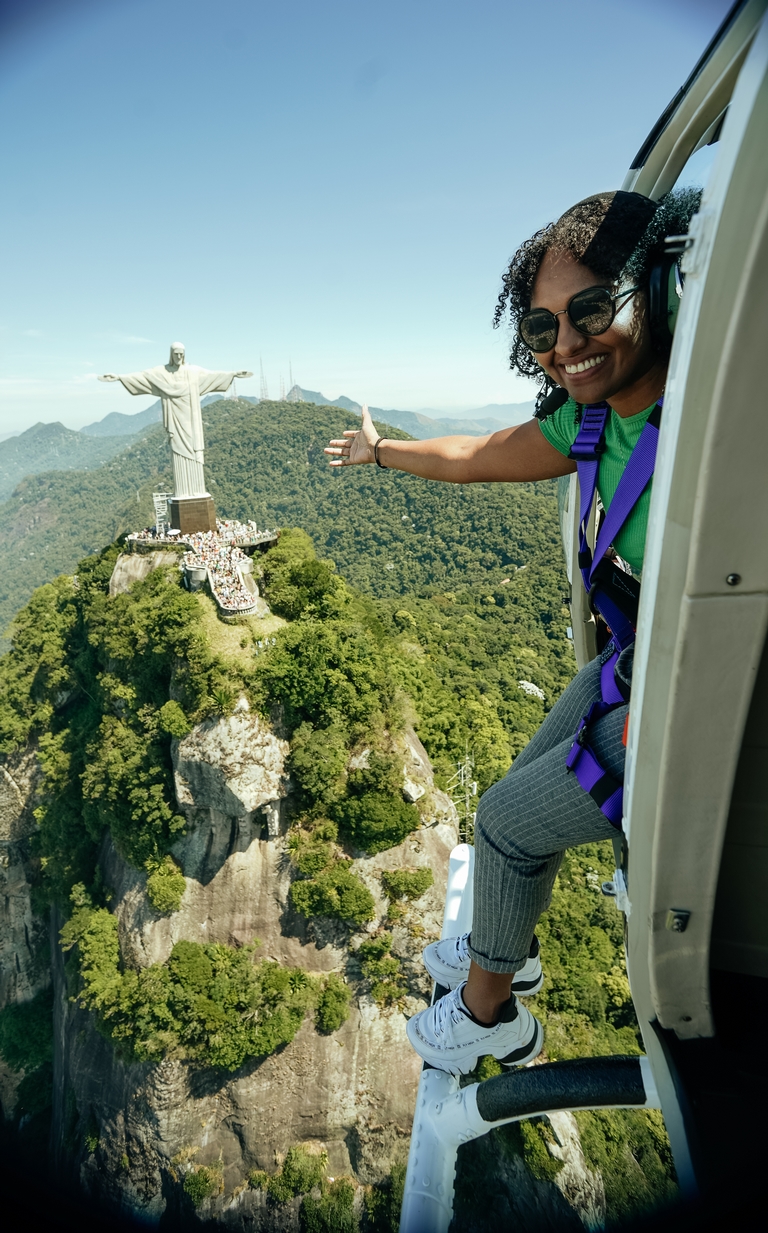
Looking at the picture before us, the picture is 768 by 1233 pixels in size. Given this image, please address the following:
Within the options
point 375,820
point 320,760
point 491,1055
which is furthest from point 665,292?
point 375,820

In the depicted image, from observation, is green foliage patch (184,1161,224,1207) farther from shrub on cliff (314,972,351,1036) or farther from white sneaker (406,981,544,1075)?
white sneaker (406,981,544,1075)

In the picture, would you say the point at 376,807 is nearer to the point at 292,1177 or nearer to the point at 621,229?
the point at 292,1177

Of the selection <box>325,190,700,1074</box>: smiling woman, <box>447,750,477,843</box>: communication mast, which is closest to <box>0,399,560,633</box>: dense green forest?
<box>447,750,477,843</box>: communication mast

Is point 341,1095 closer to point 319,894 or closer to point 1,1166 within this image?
point 319,894

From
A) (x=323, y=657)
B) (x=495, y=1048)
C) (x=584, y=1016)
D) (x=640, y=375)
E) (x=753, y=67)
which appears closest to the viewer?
(x=753, y=67)

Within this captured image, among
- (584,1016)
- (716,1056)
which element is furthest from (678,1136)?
(584,1016)
